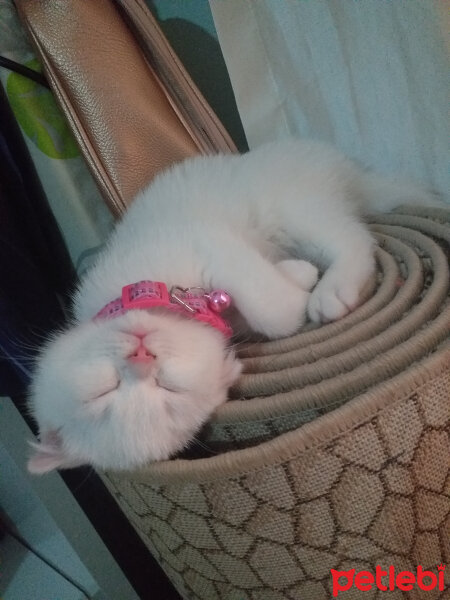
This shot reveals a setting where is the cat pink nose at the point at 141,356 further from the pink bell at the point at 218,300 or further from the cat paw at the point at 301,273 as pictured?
the cat paw at the point at 301,273

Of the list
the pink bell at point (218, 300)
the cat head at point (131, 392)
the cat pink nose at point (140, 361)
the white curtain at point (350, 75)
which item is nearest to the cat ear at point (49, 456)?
the cat head at point (131, 392)

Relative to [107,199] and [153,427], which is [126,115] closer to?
[107,199]

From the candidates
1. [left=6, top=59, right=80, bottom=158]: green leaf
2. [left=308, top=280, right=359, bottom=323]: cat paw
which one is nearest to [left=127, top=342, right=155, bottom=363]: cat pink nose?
[left=308, top=280, right=359, bottom=323]: cat paw

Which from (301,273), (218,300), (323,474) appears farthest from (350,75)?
(323,474)

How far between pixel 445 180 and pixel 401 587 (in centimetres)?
64

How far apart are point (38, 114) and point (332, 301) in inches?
27.9

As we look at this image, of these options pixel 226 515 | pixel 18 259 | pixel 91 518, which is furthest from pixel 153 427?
pixel 91 518

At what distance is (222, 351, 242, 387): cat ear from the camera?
609mm

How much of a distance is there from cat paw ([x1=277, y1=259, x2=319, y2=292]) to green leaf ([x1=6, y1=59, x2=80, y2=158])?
1.76 ft

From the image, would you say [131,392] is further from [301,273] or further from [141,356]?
[301,273]

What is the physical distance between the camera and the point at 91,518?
3.48 feet

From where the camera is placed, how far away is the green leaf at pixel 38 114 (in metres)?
0.95

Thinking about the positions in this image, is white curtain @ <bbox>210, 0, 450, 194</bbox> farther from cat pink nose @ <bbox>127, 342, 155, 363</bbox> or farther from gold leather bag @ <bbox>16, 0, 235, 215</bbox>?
cat pink nose @ <bbox>127, 342, 155, 363</bbox>

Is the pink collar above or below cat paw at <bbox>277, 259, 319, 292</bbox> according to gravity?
above
